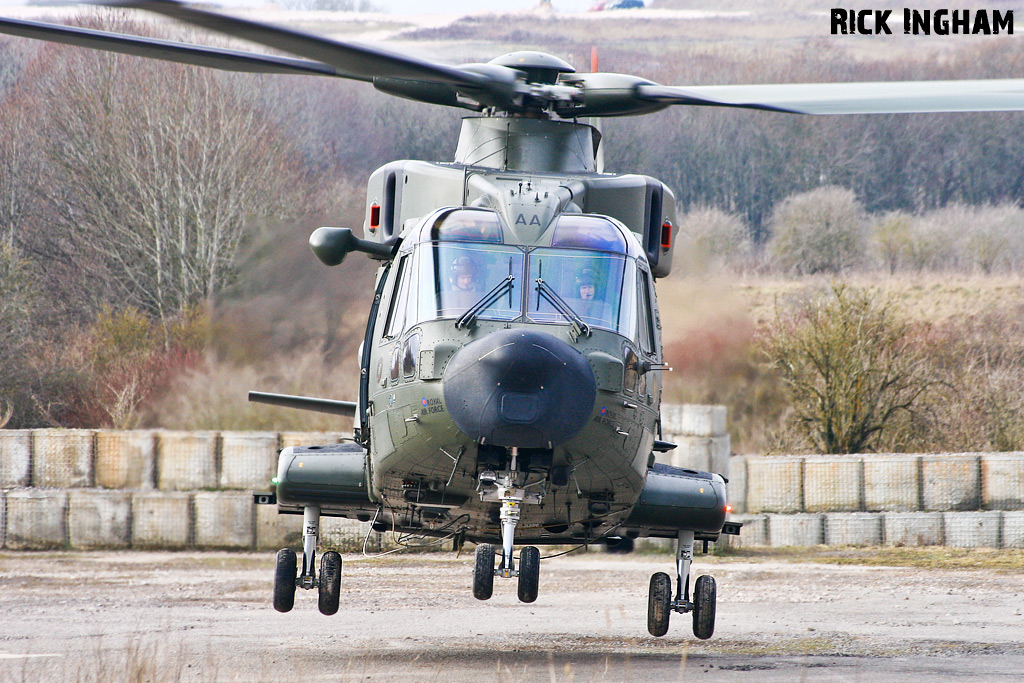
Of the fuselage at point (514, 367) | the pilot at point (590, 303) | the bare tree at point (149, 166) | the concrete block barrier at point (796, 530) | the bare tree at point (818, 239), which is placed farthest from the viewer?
the bare tree at point (818, 239)

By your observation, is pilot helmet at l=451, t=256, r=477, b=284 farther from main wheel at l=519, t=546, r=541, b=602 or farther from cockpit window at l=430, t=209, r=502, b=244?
main wheel at l=519, t=546, r=541, b=602

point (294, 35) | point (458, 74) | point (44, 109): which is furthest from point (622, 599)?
point (44, 109)

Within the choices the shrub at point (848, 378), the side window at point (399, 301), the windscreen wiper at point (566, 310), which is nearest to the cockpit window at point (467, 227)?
the side window at point (399, 301)

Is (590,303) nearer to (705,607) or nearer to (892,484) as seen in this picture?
(705,607)

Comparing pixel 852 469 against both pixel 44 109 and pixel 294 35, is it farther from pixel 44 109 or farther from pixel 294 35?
pixel 44 109

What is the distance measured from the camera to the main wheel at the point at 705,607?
378 inches

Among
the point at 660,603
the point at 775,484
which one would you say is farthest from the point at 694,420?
the point at 660,603

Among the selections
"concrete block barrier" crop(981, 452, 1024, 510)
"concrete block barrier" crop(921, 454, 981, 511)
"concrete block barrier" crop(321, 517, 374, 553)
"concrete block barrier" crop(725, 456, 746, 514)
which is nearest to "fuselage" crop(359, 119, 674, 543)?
"concrete block barrier" crop(321, 517, 374, 553)

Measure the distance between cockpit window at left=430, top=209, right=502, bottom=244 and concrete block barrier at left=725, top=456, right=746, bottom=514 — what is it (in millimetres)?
10219

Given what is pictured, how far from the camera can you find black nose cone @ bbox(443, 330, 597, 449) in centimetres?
701

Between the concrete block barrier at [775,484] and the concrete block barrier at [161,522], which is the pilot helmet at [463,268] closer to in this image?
the concrete block barrier at [161,522]

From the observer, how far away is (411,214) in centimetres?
976

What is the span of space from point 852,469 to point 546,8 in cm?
3141

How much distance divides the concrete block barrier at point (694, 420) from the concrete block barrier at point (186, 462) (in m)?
6.54
